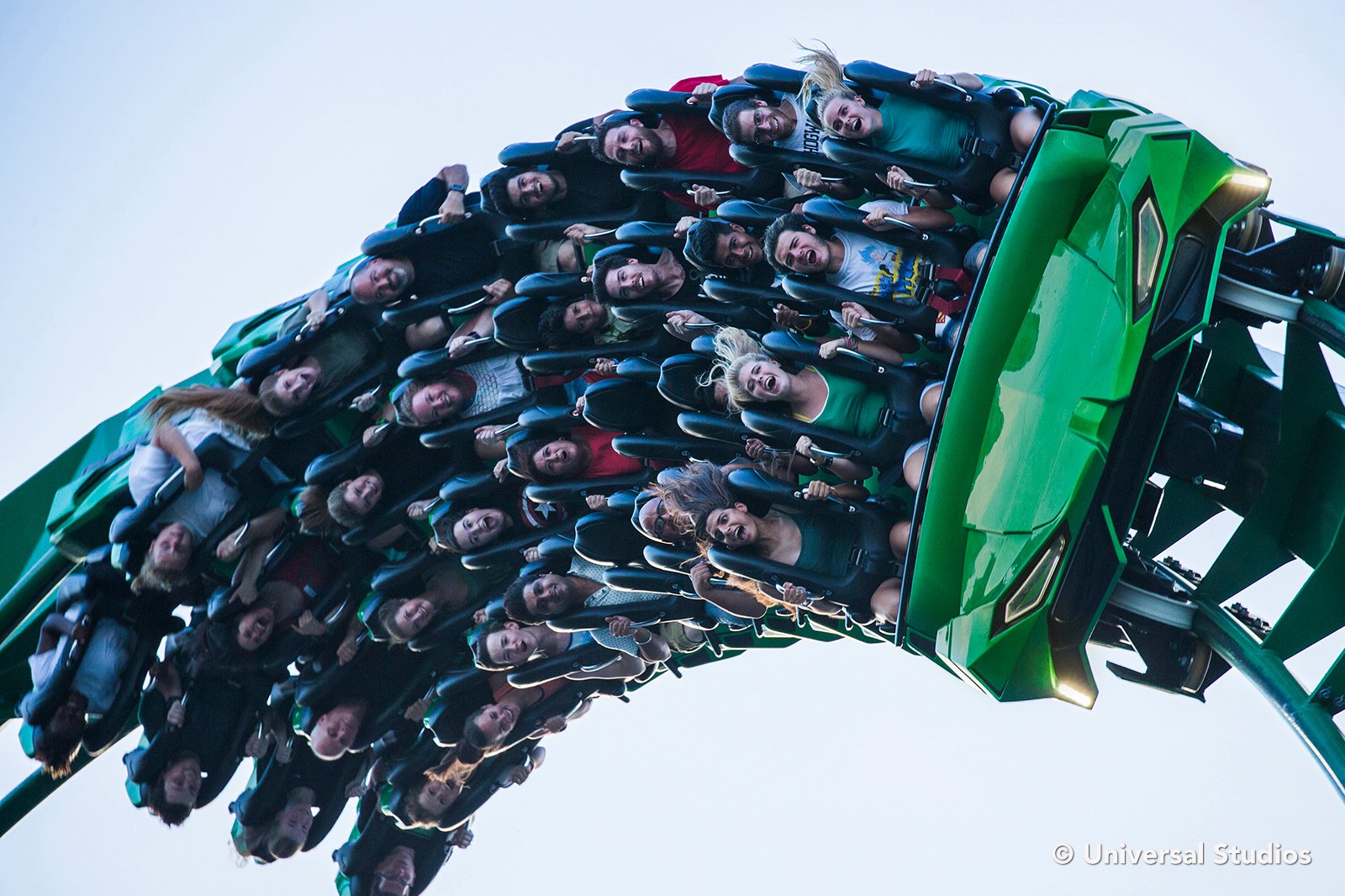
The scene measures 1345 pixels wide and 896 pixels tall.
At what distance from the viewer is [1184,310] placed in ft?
18.0

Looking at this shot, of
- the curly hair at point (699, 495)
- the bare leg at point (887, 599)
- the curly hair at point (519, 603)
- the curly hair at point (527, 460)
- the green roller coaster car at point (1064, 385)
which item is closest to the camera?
the green roller coaster car at point (1064, 385)

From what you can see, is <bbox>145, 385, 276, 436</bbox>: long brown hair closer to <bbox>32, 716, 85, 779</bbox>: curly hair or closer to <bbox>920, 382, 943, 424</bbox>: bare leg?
<bbox>32, 716, 85, 779</bbox>: curly hair

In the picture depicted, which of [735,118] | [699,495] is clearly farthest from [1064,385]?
[735,118]

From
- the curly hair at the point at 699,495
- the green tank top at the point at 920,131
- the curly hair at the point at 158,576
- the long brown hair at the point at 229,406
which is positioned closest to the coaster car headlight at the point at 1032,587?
the curly hair at the point at 699,495

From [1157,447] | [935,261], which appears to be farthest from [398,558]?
[1157,447]

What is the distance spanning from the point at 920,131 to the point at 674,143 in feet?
5.38

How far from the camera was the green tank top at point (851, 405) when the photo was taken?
715 cm

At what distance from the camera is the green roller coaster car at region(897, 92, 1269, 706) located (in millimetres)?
5484

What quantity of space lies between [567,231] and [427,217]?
0.98m

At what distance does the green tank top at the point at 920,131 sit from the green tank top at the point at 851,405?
115 centimetres

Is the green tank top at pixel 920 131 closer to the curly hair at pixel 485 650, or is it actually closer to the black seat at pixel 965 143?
the black seat at pixel 965 143

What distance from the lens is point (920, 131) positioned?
6.87 meters

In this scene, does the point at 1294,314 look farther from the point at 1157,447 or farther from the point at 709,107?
the point at 709,107

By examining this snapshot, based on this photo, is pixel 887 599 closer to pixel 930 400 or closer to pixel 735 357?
pixel 930 400
